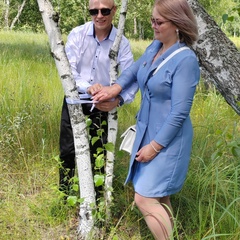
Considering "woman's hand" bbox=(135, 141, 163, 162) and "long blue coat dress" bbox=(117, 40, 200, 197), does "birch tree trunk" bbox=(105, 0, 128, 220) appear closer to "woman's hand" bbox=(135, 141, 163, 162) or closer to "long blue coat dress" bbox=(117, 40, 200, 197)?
"long blue coat dress" bbox=(117, 40, 200, 197)

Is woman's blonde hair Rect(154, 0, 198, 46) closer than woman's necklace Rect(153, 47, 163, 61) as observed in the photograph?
Yes

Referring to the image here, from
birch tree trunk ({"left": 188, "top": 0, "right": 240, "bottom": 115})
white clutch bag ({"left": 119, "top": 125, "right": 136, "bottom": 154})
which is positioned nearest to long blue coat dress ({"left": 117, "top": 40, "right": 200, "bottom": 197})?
white clutch bag ({"left": 119, "top": 125, "right": 136, "bottom": 154})

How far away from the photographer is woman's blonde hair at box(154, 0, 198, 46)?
2.15m

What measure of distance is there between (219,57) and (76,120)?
1670 millimetres

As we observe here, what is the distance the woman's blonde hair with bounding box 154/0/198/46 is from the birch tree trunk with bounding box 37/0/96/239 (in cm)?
68

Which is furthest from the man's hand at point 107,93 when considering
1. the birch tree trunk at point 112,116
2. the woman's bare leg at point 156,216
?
the woman's bare leg at point 156,216

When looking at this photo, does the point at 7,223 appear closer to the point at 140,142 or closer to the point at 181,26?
the point at 140,142

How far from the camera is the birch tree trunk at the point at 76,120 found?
2473mm

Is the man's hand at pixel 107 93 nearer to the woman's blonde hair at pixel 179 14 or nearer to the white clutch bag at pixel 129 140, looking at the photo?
the white clutch bag at pixel 129 140

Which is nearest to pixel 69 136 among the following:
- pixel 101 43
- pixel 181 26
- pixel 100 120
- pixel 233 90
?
pixel 100 120

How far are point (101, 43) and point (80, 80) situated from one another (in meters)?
0.30

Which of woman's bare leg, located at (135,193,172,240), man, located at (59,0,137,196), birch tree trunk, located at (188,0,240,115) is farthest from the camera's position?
birch tree trunk, located at (188,0,240,115)

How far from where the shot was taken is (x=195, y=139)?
13.6 ft

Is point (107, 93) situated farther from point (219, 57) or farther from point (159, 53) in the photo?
point (219, 57)
